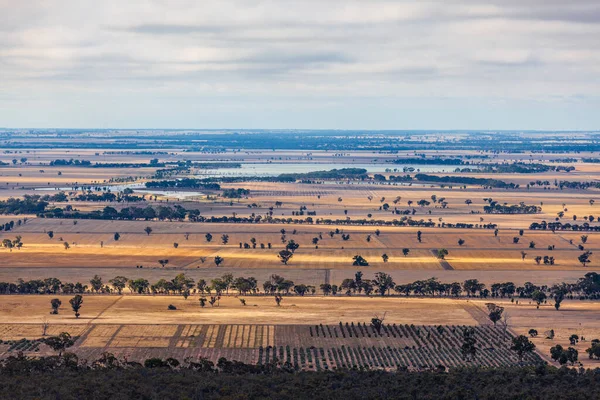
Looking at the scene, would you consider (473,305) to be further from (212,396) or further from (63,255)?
(63,255)

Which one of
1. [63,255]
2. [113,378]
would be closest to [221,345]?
[113,378]

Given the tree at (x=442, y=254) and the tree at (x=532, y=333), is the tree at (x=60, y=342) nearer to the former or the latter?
the tree at (x=532, y=333)

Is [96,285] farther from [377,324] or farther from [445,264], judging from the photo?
[445,264]

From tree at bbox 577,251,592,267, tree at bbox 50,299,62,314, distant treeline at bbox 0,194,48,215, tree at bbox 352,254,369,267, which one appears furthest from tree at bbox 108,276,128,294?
distant treeline at bbox 0,194,48,215

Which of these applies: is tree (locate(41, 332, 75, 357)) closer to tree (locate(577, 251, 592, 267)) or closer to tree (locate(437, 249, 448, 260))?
tree (locate(437, 249, 448, 260))

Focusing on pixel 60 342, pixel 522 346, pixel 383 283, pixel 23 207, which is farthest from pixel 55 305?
pixel 23 207

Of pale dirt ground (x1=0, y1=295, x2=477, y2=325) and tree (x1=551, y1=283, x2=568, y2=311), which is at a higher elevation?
tree (x1=551, y1=283, x2=568, y2=311)
